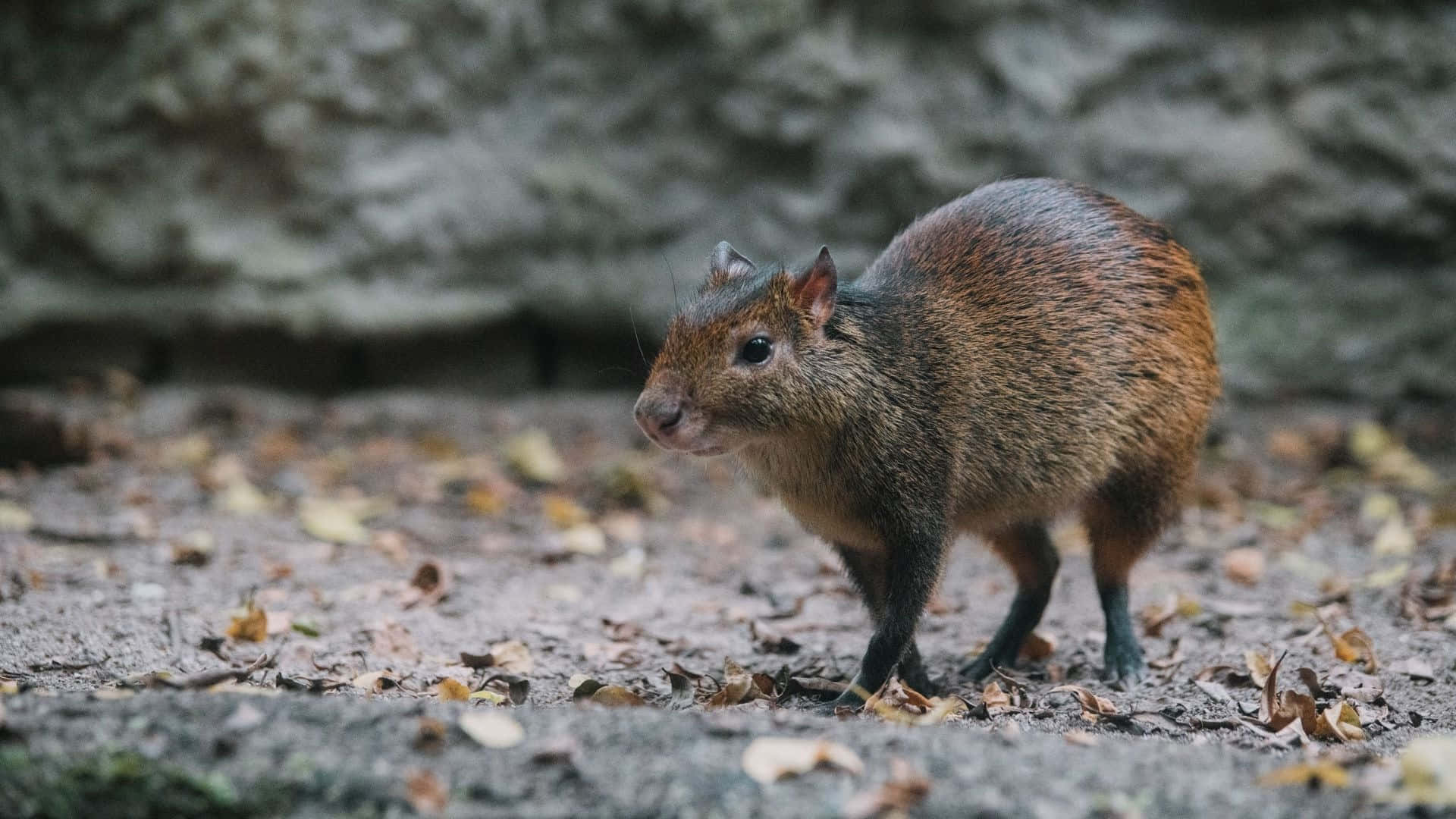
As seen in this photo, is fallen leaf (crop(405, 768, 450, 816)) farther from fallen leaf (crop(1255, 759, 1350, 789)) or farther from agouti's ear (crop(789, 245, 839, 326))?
agouti's ear (crop(789, 245, 839, 326))

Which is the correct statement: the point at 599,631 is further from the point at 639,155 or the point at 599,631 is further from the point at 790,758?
the point at 639,155

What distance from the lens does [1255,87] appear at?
7473mm

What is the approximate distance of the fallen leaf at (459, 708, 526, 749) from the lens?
2.72 m

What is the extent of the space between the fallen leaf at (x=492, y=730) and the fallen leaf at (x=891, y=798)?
709mm

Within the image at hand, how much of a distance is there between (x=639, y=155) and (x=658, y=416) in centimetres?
459

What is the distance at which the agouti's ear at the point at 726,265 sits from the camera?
393 cm

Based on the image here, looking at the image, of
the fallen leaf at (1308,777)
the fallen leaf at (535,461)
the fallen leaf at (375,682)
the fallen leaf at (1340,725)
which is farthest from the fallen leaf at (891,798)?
the fallen leaf at (535,461)

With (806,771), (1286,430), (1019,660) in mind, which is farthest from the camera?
(1286,430)

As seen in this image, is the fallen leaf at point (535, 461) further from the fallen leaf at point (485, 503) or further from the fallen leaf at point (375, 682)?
the fallen leaf at point (375, 682)

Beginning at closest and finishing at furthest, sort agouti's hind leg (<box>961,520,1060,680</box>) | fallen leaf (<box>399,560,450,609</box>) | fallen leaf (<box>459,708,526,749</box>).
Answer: fallen leaf (<box>459,708,526,749</box>) → agouti's hind leg (<box>961,520,1060,680</box>) → fallen leaf (<box>399,560,450,609</box>)

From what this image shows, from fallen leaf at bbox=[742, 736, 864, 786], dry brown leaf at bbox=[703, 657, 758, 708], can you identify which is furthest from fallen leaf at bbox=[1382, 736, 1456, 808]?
dry brown leaf at bbox=[703, 657, 758, 708]

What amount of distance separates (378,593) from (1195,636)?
2.92 metres

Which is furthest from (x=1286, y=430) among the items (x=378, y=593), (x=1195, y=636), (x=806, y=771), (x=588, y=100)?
(x=806, y=771)

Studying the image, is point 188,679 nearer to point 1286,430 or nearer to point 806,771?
point 806,771
